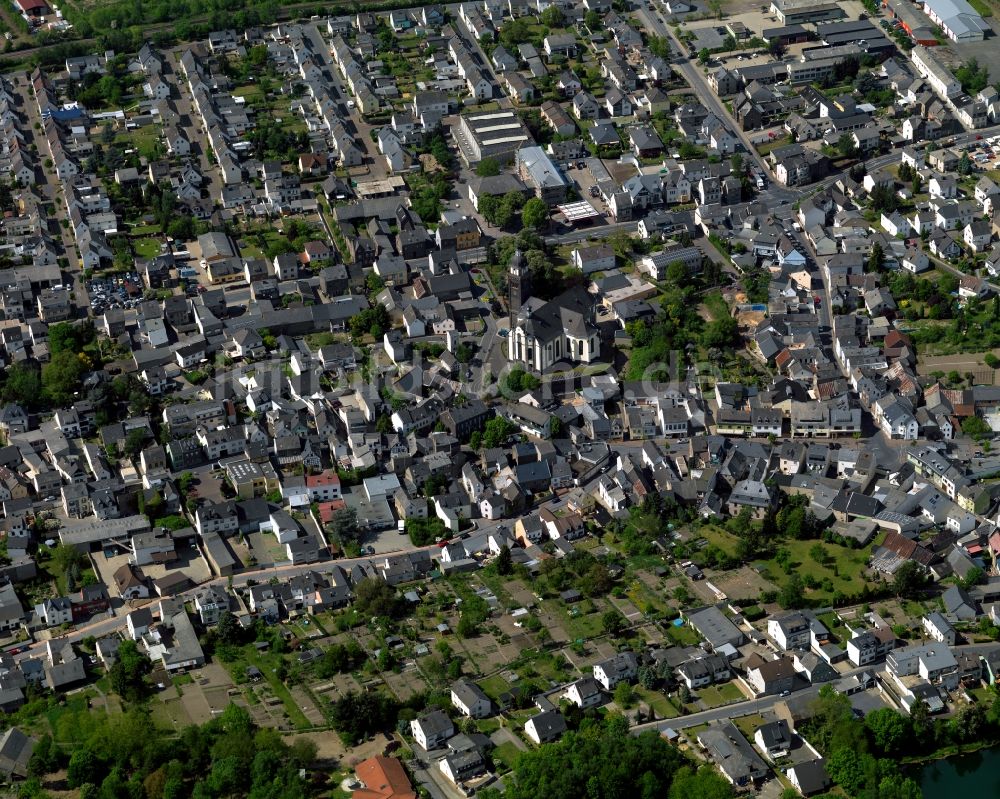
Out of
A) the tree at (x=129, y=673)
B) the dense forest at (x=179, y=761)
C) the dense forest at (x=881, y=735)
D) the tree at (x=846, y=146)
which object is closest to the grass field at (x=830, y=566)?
the dense forest at (x=881, y=735)

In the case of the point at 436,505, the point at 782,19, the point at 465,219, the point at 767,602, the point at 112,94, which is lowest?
the point at 767,602

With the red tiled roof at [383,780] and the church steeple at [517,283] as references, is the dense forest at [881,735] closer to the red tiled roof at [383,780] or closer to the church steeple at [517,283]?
the red tiled roof at [383,780]

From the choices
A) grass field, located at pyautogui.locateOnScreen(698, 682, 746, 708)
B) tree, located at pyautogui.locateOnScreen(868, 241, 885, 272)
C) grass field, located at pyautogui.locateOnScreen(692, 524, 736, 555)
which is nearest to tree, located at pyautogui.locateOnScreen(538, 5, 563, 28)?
tree, located at pyautogui.locateOnScreen(868, 241, 885, 272)

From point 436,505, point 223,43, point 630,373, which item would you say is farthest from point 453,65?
point 436,505

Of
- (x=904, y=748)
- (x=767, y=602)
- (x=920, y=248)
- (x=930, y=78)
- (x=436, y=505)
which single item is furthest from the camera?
(x=930, y=78)

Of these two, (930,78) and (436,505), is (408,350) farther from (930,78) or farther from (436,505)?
(930,78)

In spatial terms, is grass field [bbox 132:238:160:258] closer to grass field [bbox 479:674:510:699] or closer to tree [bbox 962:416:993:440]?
grass field [bbox 479:674:510:699]

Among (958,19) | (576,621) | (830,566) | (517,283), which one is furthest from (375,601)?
(958,19)
